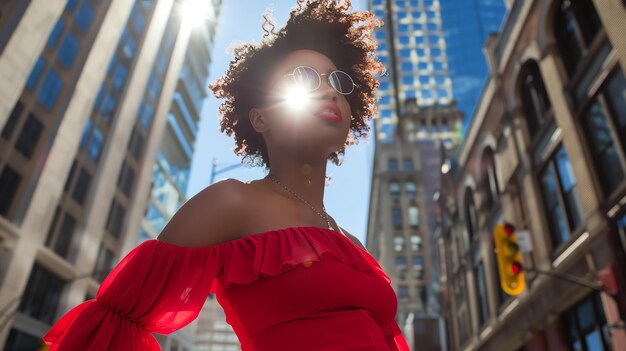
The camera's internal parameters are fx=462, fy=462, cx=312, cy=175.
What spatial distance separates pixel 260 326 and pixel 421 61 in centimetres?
11081

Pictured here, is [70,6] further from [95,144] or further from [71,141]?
[95,144]

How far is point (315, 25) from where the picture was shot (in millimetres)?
2486

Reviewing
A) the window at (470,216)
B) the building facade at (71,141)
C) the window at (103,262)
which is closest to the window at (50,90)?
the building facade at (71,141)

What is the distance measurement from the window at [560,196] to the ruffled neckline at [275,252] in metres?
15.5

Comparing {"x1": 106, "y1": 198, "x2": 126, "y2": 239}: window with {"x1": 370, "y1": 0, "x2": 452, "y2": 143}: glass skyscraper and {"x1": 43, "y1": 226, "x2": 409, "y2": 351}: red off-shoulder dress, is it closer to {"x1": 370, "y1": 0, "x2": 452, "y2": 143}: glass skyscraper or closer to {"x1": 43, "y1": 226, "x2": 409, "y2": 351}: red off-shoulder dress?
{"x1": 43, "y1": 226, "x2": 409, "y2": 351}: red off-shoulder dress

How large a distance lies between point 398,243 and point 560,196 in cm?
5845

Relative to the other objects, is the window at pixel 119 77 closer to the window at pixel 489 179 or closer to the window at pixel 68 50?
the window at pixel 68 50

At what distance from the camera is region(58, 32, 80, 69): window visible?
2463cm

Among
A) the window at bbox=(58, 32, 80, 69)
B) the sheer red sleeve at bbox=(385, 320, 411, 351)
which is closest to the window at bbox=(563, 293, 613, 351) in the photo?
the sheer red sleeve at bbox=(385, 320, 411, 351)

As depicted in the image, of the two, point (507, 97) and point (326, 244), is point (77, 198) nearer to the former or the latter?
point (507, 97)

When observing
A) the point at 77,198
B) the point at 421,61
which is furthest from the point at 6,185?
the point at 421,61

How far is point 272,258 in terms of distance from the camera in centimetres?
165

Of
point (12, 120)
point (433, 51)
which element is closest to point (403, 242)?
point (433, 51)

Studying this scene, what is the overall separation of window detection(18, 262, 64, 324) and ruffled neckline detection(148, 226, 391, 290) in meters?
25.5
